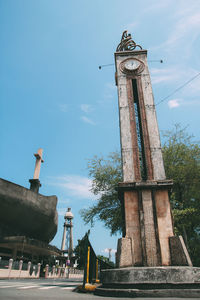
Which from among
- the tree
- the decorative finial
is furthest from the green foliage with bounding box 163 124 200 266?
the decorative finial

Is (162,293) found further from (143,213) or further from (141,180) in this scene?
(141,180)

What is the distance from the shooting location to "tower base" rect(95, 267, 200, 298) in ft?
17.9

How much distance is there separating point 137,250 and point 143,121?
5915 mm

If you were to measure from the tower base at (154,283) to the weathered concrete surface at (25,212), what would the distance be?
80.0 ft

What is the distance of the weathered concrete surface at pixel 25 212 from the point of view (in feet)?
90.3

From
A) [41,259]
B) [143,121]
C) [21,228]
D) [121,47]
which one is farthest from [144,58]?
[41,259]

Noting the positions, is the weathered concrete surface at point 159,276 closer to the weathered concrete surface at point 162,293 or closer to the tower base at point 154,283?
the tower base at point 154,283

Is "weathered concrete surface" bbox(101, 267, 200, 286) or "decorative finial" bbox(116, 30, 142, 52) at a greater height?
"decorative finial" bbox(116, 30, 142, 52)

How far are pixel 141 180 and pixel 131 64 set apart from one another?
23.2 ft

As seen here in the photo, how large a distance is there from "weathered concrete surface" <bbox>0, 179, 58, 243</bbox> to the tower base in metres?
24.4

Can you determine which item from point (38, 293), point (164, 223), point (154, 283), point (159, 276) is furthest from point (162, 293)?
point (38, 293)

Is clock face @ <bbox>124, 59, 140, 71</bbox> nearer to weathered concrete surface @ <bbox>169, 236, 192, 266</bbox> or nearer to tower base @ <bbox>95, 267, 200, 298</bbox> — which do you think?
weathered concrete surface @ <bbox>169, 236, 192, 266</bbox>

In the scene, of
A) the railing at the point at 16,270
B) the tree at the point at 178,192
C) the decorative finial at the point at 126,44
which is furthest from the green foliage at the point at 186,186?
the railing at the point at 16,270

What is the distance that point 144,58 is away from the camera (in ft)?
40.9
